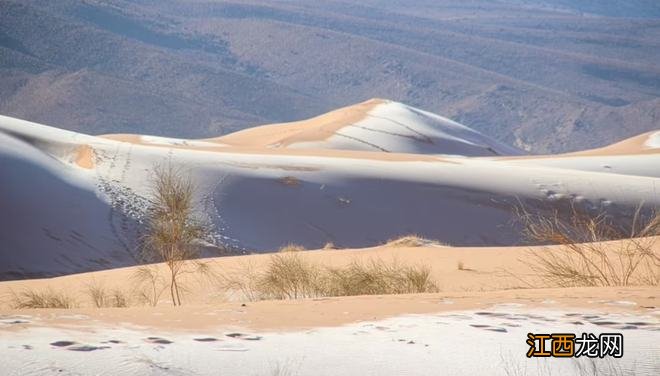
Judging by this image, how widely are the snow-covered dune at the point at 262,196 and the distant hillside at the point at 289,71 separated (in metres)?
67.9

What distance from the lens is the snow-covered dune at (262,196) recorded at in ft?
74.1

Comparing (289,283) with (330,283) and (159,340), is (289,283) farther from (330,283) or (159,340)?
(159,340)

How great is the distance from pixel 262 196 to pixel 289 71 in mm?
116186

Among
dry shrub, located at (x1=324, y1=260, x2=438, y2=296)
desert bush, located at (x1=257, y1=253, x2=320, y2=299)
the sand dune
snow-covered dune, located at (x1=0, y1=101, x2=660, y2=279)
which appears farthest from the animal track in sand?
snow-covered dune, located at (x1=0, y1=101, x2=660, y2=279)

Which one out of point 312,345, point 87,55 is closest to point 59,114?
point 87,55

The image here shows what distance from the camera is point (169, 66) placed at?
121750 millimetres

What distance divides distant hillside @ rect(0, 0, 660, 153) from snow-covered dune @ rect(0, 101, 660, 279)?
223ft

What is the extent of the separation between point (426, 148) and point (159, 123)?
48.8 m

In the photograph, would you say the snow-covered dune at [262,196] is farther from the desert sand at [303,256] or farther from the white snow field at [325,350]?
the white snow field at [325,350]

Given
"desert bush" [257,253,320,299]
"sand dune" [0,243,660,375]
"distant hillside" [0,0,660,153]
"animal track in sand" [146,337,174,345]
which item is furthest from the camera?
"distant hillside" [0,0,660,153]

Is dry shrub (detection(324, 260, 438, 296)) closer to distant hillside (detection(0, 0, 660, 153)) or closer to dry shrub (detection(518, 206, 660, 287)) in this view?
dry shrub (detection(518, 206, 660, 287))

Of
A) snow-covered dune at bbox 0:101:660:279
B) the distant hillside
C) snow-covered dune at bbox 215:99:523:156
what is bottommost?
snow-covered dune at bbox 0:101:660:279

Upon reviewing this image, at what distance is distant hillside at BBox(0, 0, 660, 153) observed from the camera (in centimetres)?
10325

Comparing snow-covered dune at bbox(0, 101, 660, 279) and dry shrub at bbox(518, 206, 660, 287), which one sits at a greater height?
snow-covered dune at bbox(0, 101, 660, 279)
